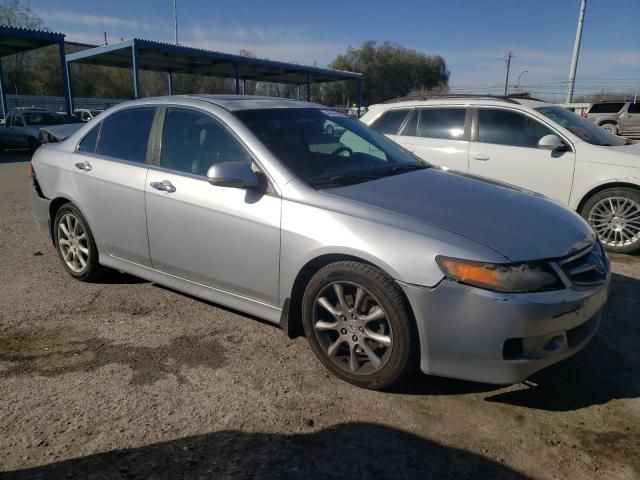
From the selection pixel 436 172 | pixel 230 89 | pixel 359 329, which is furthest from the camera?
pixel 230 89

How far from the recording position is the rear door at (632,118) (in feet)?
70.9

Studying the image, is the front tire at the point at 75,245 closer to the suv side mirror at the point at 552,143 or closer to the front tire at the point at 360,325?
the front tire at the point at 360,325

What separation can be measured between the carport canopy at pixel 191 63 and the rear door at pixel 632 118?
13.8 m

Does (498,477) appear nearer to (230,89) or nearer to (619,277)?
(619,277)

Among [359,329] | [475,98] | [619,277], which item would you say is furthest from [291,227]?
[475,98]

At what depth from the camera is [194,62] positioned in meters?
24.7

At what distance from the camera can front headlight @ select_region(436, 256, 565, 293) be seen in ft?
7.95

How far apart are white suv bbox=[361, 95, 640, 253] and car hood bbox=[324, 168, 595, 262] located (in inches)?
103

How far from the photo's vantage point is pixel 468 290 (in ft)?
7.98

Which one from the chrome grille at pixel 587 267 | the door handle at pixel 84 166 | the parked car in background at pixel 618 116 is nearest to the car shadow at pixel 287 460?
the chrome grille at pixel 587 267

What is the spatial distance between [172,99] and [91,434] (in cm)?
250

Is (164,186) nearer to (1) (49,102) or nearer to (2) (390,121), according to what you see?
(2) (390,121)

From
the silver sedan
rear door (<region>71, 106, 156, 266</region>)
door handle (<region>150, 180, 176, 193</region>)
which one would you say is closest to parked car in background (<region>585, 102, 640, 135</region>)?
the silver sedan

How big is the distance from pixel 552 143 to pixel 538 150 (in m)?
0.25
